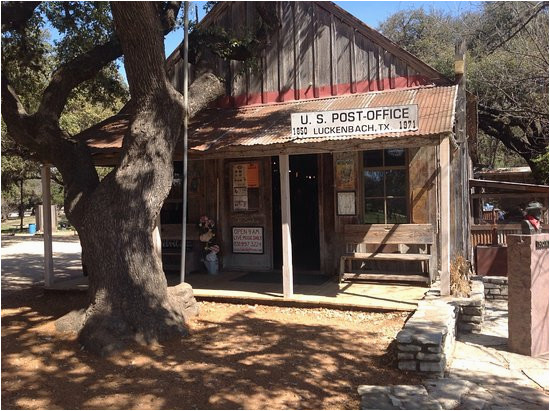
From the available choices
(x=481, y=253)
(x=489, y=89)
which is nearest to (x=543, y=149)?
(x=489, y=89)

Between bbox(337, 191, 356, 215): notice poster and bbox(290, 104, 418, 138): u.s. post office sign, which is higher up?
bbox(290, 104, 418, 138): u.s. post office sign

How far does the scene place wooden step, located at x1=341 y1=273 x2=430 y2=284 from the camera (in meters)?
8.30

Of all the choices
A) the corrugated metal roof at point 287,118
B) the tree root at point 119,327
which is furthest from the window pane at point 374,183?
the tree root at point 119,327

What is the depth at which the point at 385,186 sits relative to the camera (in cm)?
922

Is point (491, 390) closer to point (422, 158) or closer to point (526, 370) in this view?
point (526, 370)

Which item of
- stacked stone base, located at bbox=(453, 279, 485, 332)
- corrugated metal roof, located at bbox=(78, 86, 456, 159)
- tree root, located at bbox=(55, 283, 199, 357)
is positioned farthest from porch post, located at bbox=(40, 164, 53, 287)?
stacked stone base, located at bbox=(453, 279, 485, 332)

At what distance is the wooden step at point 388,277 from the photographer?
830 cm

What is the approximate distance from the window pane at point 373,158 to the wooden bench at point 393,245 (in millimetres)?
1305

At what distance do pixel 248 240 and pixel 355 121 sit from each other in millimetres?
4465

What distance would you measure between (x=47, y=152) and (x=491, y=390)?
21.1 ft

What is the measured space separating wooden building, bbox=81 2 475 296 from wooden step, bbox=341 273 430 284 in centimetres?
2

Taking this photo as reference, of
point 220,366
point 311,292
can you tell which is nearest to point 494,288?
point 311,292

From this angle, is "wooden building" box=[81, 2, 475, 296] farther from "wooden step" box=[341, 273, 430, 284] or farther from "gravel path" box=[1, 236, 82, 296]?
"gravel path" box=[1, 236, 82, 296]

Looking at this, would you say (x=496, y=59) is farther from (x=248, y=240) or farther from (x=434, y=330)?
(x=434, y=330)
